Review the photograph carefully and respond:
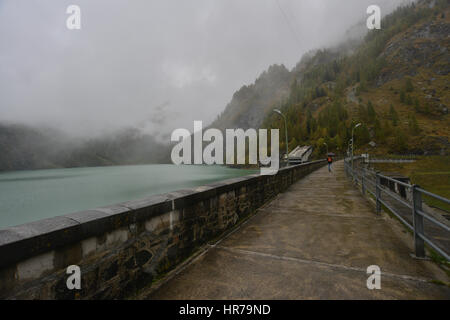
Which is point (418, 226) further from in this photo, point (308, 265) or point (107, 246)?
point (107, 246)

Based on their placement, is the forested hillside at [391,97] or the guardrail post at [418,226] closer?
the guardrail post at [418,226]

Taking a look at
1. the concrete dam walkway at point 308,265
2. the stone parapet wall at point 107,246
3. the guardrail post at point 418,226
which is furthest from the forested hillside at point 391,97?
the stone parapet wall at point 107,246

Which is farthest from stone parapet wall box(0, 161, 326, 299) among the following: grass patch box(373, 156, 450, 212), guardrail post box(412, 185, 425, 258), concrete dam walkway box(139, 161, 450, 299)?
grass patch box(373, 156, 450, 212)

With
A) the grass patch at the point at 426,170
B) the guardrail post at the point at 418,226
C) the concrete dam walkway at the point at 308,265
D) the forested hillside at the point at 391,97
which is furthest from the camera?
the forested hillside at the point at 391,97

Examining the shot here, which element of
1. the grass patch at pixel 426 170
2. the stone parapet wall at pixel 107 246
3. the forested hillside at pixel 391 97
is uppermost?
the forested hillside at pixel 391 97

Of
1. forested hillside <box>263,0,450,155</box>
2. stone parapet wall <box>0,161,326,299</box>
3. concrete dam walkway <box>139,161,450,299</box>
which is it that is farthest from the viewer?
forested hillside <box>263,0,450,155</box>

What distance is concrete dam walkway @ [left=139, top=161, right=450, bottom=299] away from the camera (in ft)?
9.11

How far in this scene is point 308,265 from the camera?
346cm

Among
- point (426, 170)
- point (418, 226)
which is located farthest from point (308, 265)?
point (426, 170)

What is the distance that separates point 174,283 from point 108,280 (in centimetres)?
88

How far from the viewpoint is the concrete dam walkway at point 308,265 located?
278 cm

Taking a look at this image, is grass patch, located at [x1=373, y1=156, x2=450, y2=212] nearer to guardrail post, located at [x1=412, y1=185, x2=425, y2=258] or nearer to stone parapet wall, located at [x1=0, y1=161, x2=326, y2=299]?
guardrail post, located at [x1=412, y1=185, x2=425, y2=258]

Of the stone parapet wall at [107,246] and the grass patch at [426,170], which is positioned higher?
the stone parapet wall at [107,246]

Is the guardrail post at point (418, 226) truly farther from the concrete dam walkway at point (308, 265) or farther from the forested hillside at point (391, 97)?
the forested hillside at point (391, 97)
